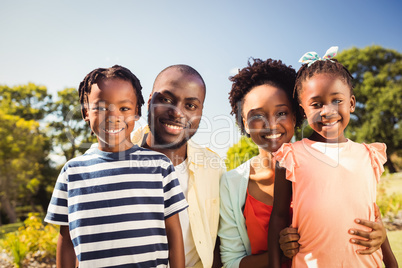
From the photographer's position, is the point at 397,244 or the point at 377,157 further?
the point at 397,244

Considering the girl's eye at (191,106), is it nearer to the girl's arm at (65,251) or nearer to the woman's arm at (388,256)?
the girl's arm at (65,251)

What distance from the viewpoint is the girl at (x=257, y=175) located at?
2.30m

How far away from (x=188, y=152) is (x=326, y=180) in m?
1.21

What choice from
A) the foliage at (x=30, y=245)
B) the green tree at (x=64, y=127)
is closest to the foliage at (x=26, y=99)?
the green tree at (x=64, y=127)

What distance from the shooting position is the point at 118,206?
179cm

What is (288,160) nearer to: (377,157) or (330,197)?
(330,197)

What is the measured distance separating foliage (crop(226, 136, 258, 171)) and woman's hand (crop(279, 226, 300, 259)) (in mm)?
4507

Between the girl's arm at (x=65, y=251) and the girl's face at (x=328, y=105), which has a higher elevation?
the girl's face at (x=328, y=105)

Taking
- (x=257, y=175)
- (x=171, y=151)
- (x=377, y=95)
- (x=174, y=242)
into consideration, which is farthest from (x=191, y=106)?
(x=377, y=95)

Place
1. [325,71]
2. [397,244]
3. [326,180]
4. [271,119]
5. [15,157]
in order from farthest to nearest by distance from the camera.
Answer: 1. [15,157]
2. [397,244]
3. [271,119]
4. [325,71]
5. [326,180]

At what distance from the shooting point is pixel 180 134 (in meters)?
2.38

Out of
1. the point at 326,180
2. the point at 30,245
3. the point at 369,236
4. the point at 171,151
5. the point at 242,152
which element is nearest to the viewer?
the point at 369,236

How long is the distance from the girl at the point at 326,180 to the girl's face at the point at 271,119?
29 centimetres

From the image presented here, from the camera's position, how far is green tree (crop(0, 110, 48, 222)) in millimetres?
16531
